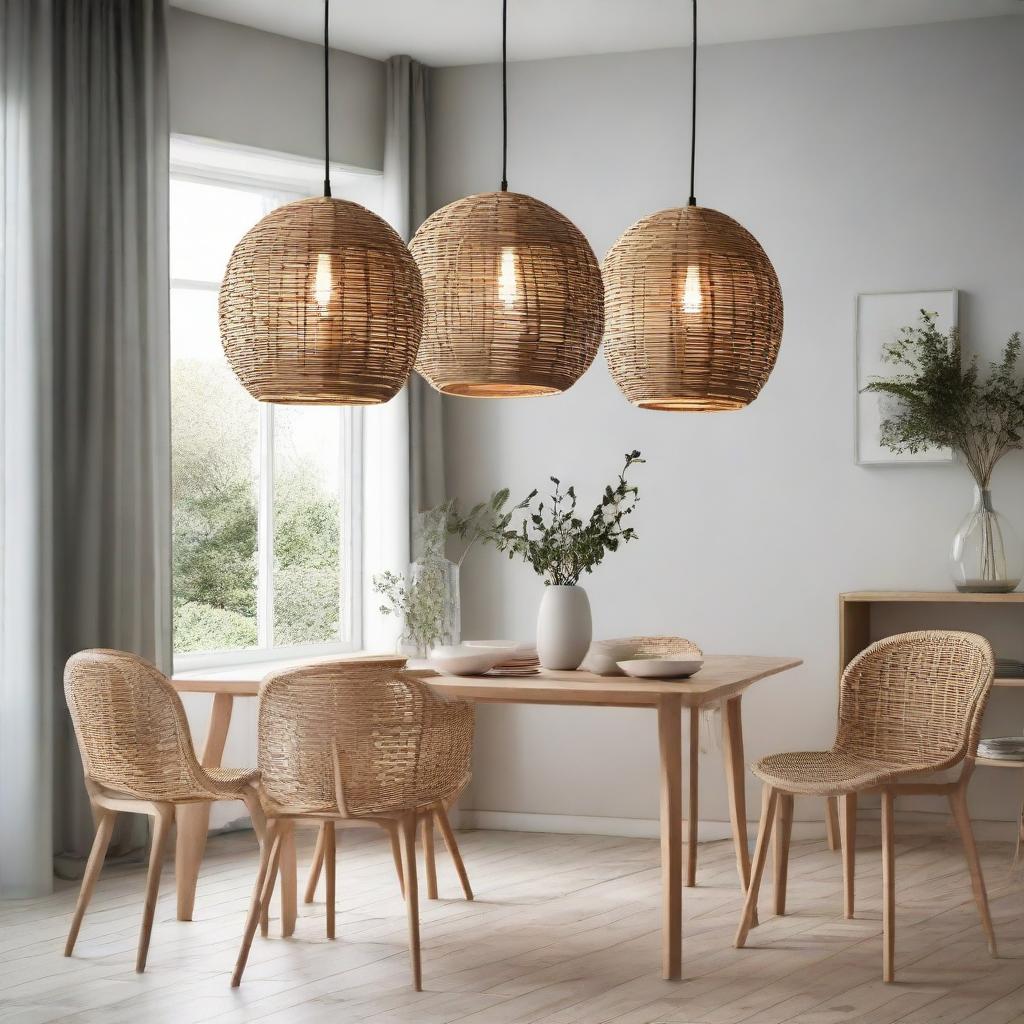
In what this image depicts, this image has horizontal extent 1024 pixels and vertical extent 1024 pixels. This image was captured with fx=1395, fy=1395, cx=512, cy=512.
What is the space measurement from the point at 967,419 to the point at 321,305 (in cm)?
308

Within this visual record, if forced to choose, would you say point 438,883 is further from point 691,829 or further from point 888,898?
point 888,898

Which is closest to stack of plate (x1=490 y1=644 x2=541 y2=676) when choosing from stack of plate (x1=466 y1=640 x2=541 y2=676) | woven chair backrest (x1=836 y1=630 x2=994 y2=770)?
stack of plate (x1=466 y1=640 x2=541 y2=676)

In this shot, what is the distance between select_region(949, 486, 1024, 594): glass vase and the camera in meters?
4.77

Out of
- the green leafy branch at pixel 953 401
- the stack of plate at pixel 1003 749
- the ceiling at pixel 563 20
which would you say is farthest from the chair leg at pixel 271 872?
the ceiling at pixel 563 20

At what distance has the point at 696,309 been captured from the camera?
2775mm

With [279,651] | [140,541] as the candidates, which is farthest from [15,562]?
[279,651]

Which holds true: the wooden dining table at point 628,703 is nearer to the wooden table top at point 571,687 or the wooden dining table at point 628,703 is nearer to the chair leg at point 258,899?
the wooden table top at point 571,687

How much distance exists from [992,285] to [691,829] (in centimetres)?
223

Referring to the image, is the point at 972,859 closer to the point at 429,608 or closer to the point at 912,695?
the point at 912,695

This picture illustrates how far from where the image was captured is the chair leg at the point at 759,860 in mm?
3650

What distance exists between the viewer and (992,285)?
16.5 ft

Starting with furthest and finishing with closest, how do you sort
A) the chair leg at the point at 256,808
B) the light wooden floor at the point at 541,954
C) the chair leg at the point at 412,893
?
the chair leg at the point at 256,808 → the chair leg at the point at 412,893 → the light wooden floor at the point at 541,954

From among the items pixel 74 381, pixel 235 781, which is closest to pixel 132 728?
pixel 235 781

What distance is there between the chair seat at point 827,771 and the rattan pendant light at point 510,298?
1.36 m
